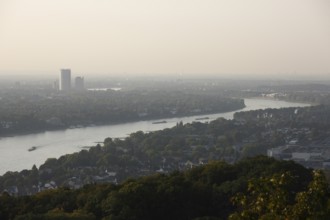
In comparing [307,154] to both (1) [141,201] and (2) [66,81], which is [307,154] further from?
(2) [66,81]

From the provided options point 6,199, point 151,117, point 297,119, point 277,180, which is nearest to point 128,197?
point 6,199

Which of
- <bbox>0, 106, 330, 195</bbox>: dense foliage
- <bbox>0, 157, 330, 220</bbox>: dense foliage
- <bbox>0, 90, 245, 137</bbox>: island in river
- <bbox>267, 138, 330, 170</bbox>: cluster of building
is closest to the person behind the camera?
<bbox>0, 157, 330, 220</bbox>: dense foliage

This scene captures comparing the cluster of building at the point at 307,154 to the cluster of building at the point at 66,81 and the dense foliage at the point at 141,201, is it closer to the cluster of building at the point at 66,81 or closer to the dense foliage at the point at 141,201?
the dense foliage at the point at 141,201

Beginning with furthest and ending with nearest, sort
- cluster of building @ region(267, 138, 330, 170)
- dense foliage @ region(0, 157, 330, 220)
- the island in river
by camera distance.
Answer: the island in river → cluster of building @ region(267, 138, 330, 170) → dense foliage @ region(0, 157, 330, 220)

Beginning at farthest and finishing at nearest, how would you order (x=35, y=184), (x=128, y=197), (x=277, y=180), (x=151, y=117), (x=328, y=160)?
(x=151, y=117) < (x=328, y=160) < (x=35, y=184) < (x=128, y=197) < (x=277, y=180)

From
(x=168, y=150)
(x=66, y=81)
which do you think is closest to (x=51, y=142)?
(x=168, y=150)

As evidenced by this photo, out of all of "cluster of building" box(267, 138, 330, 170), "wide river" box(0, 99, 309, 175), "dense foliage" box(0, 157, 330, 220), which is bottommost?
"wide river" box(0, 99, 309, 175)

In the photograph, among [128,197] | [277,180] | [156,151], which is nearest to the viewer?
[277,180]

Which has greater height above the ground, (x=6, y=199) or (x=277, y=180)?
(x=277, y=180)

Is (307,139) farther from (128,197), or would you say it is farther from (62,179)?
(128,197)

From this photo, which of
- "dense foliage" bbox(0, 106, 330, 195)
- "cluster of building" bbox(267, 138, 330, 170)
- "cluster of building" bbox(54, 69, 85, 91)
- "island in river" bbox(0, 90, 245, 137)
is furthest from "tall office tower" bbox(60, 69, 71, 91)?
"cluster of building" bbox(267, 138, 330, 170)

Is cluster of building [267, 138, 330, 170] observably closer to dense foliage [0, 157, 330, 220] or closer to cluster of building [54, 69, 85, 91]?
dense foliage [0, 157, 330, 220]
